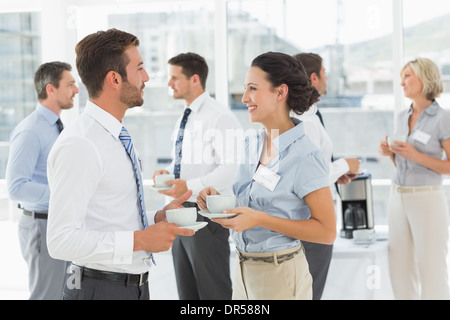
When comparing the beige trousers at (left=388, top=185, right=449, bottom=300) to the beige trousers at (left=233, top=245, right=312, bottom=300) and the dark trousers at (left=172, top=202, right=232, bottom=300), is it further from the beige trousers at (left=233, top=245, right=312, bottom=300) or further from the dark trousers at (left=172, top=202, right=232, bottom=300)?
the beige trousers at (left=233, top=245, right=312, bottom=300)

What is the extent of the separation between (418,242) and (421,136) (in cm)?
65

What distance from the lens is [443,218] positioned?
3303 millimetres

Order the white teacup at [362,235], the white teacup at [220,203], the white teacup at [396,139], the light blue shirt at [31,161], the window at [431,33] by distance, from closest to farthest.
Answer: the white teacup at [220,203] < the light blue shirt at [31,161] < the white teacup at [396,139] < the white teacup at [362,235] < the window at [431,33]

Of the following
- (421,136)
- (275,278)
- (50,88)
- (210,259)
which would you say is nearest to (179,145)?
(210,259)

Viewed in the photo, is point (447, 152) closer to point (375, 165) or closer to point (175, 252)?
point (375, 165)

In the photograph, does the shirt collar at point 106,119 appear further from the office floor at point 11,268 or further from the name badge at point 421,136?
A: the office floor at point 11,268

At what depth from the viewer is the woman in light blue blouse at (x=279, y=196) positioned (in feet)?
5.73

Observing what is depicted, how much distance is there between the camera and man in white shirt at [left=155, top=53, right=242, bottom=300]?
3.22 metres

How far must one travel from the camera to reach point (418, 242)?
11.0 feet

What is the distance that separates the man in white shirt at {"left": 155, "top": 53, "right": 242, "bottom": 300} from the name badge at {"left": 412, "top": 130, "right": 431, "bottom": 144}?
1.11m

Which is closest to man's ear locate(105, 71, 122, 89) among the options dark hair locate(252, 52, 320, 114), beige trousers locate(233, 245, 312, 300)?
dark hair locate(252, 52, 320, 114)

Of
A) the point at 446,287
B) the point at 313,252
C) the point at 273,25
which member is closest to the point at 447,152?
the point at 446,287

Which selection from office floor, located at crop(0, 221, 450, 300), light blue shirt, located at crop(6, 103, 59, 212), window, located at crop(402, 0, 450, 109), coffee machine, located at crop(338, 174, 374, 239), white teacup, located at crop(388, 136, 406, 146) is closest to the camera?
light blue shirt, located at crop(6, 103, 59, 212)

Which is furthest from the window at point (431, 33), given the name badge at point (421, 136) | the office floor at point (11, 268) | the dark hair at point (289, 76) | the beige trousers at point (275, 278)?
the office floor at point (11, 268)
